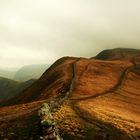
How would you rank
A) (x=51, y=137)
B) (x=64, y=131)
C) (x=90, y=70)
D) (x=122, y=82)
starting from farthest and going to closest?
(x=90, y=70) < (x=122, y=82) < (x=64, y=131) < (x=51, y=137)

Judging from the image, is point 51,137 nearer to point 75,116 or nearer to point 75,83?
point 75,116

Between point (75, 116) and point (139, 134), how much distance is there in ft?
24.8

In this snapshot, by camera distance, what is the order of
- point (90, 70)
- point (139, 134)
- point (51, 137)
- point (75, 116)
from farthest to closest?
point (90, 70) → point (75, 116) → point (139, 134) → point (51, 137)

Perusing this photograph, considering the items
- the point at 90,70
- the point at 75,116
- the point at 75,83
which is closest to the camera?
the point at 75,116

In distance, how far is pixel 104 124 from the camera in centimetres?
3538

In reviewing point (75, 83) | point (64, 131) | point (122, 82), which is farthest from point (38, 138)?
point (122, 82)

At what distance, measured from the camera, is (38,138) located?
2791 centimetres

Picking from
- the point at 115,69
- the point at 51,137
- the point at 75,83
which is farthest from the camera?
the point at 115,69

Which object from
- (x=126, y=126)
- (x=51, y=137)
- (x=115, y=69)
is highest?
(x=51, y=137)

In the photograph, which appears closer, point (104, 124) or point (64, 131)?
point (64, 131)

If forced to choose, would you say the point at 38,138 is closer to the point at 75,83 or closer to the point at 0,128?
the point at 0,128

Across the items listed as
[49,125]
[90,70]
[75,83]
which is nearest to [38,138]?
[49,125]

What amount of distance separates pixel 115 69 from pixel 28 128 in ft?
264

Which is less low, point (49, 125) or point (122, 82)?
point (49, 125)
